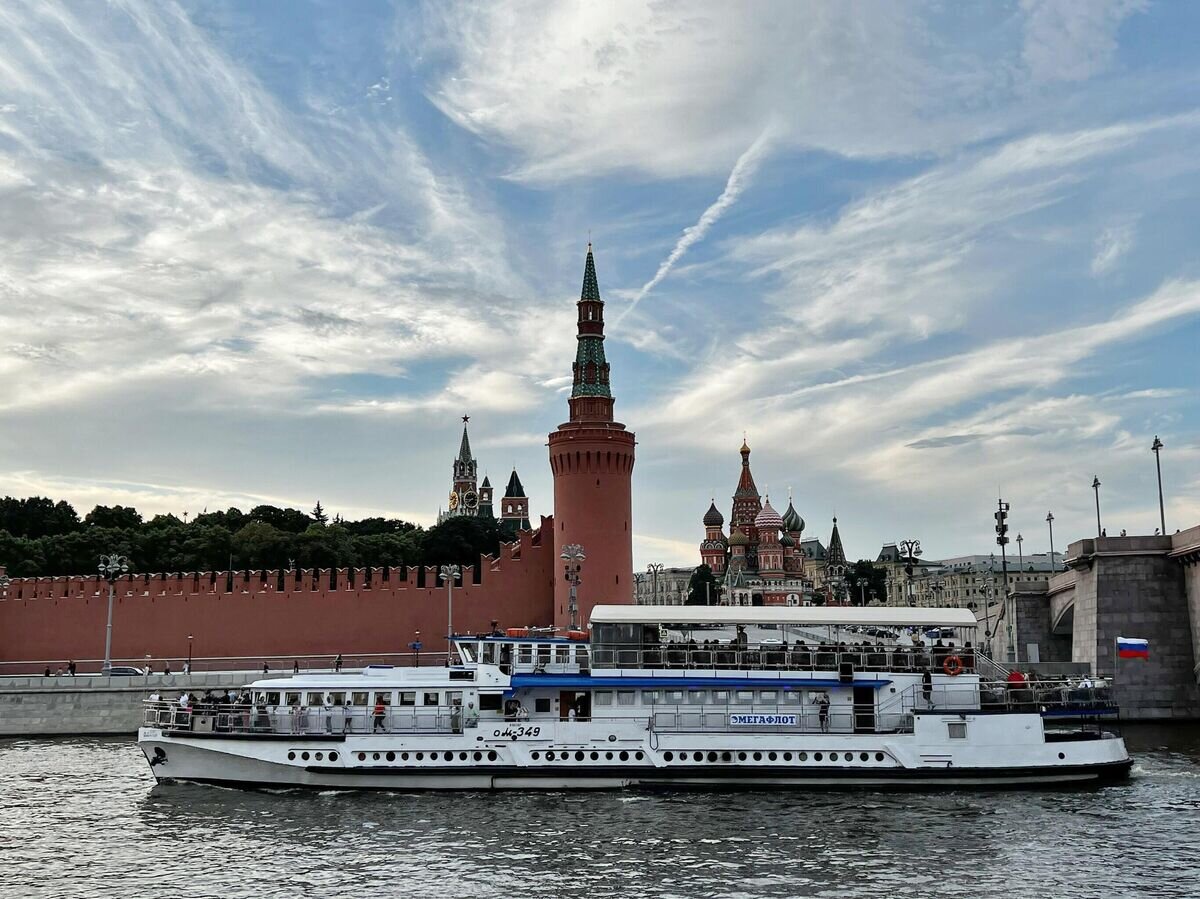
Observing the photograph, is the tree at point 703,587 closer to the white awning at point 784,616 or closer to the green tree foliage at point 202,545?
the green tree foliage at point 202,545

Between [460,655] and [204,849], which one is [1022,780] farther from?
[204,849]

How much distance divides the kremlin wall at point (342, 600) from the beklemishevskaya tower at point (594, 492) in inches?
2.6

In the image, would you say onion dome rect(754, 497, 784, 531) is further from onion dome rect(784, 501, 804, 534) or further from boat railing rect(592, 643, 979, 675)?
boat railing rect(592, 643, 979, 675)

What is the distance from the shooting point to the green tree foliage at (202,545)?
241 feet

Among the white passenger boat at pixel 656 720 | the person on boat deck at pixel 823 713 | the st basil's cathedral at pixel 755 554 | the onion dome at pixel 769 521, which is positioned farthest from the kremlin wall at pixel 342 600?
the onion dome at pixel 769 521

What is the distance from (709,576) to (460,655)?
114504 millimetres

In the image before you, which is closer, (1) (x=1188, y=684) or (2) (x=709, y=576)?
(1) (x=1188, y=684)

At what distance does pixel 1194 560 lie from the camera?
4378 cm

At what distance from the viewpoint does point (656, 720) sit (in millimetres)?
28484

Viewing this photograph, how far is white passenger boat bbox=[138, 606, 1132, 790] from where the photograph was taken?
2772 centimetres

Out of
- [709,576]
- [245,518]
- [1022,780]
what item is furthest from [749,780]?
[709,576]

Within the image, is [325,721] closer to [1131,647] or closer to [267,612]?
[1131,647]

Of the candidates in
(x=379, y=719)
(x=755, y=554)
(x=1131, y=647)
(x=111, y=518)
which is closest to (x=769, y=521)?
(x=755, y=554)

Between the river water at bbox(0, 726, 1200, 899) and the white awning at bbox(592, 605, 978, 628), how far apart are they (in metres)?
4.26
